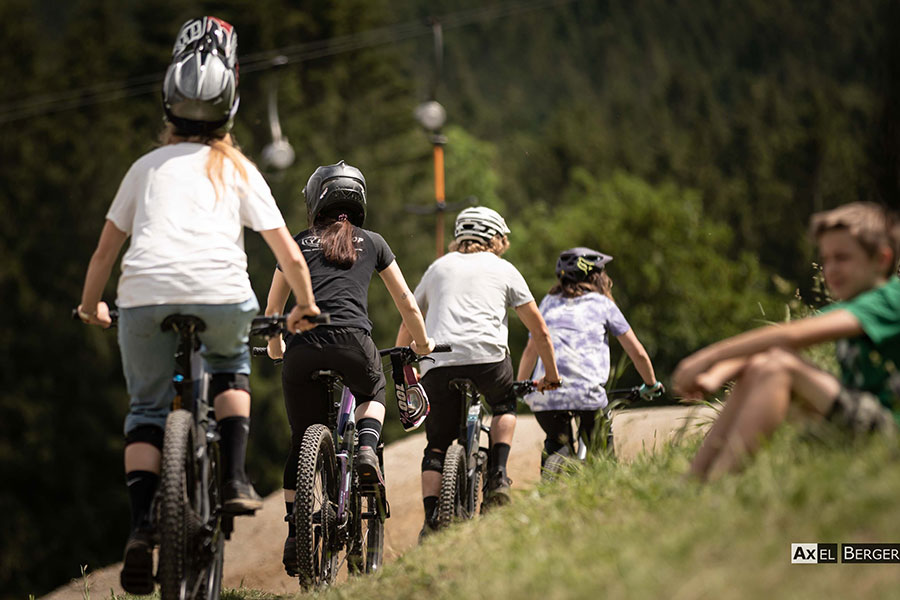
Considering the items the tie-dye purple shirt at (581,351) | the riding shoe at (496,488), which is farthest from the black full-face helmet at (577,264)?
the riding shoe at (496,488)

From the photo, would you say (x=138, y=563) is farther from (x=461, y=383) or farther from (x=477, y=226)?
(x=477, y=226)

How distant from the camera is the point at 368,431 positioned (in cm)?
632

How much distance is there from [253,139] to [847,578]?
33736 mm

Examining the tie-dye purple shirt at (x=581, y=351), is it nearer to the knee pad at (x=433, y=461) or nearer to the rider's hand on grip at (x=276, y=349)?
the knee pad at (x=433, y=461)

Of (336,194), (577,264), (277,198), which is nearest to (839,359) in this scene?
(336,194)

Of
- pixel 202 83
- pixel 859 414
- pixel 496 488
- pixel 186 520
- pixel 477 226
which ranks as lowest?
pixel 496 488

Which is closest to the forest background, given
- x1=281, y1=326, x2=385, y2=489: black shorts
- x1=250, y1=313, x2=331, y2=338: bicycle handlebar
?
x1=281, y1=326, x2=385, y2=489: black shorts

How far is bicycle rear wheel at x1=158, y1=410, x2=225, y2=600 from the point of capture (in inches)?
173

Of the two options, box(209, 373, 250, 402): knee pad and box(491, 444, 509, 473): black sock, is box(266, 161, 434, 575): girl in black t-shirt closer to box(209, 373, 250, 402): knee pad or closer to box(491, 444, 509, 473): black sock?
box(209, 373, 250, 402): knee pad

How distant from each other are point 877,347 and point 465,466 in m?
3.37

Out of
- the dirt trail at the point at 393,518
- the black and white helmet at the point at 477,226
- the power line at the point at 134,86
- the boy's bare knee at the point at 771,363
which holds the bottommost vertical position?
the dirt trail at the point at 393,518

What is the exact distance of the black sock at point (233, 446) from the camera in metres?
4.84

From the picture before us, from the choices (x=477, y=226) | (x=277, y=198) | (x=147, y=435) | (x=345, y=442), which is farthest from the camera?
(x=277, y=198)

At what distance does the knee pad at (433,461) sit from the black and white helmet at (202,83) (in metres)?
2.83
